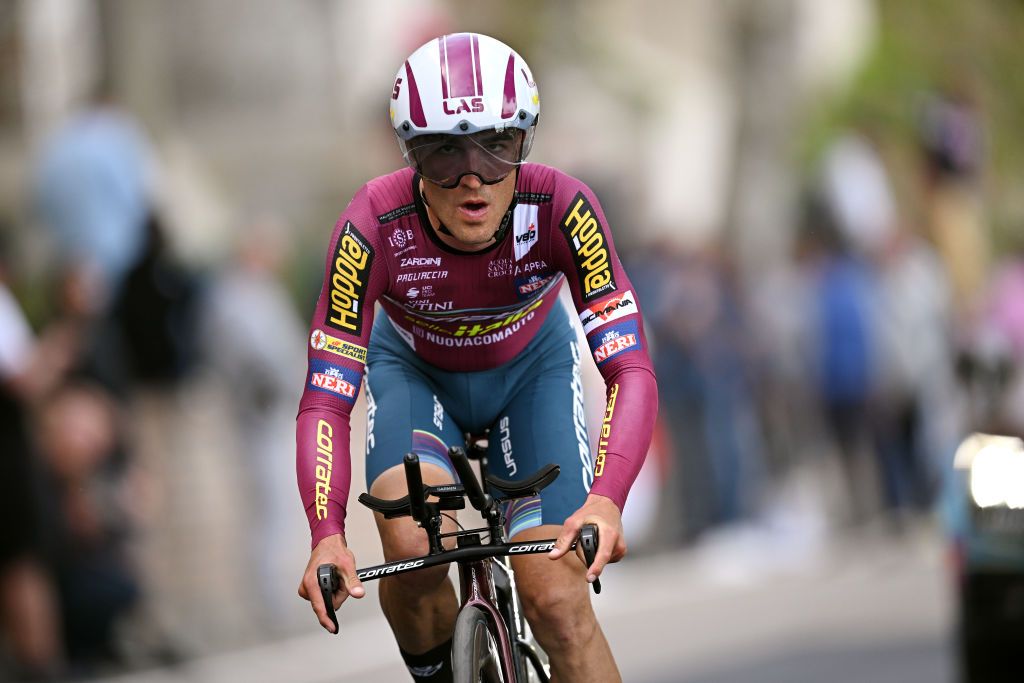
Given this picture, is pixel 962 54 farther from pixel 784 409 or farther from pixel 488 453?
pixel 488 453

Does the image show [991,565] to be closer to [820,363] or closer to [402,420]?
[402,420]

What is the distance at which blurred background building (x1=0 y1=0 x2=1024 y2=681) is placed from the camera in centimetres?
1082

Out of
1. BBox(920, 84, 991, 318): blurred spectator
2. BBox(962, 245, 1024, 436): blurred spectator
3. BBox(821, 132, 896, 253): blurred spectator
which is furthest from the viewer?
BBox(920, 84, 991, 318): blurred spectator

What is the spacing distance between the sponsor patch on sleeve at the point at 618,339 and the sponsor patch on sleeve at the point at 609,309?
3 centimetres

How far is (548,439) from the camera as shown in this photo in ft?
21.2

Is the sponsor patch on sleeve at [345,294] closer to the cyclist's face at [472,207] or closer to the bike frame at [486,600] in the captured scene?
the cyclist's face at [472,207]

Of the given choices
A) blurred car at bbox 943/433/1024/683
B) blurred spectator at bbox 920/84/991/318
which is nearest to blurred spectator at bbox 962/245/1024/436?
blurred car at bbox 943/433/1024/683

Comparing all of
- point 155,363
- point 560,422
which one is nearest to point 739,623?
point 155,363

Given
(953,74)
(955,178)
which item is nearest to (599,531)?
(955,178)

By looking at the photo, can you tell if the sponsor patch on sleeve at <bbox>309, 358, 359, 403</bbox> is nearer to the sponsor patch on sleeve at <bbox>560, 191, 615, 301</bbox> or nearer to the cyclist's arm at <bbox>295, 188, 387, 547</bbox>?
the cyclist's arm at <bbox>295, 188, 387, 547</bbox>

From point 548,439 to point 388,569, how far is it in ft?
3.72

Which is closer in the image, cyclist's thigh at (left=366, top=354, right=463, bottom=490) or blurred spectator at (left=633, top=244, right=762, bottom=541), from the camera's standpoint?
cyclist's thigh at (left=366, top=354, right=463, bottom=490)

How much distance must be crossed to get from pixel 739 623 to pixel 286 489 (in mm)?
3558

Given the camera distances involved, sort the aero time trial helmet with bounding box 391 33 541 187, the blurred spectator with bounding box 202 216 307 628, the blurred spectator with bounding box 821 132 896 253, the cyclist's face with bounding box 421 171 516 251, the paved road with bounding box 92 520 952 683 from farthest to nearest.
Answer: the blurred spectator with bounding box 821 132 896 253
the blurred spectator with bounding box 202 216 307 628
the paved road with bounding box 92 520 952 683
the cyclist's face with bounding box 421 171 516 251
the aero time trial helmet with bounding box 391 33 541 187
